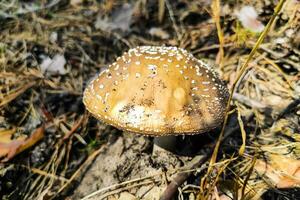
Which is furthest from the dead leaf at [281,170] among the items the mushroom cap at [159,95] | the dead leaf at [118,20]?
the dead leaf at [118,20]

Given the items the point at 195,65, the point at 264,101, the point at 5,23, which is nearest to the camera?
the point at 195,65

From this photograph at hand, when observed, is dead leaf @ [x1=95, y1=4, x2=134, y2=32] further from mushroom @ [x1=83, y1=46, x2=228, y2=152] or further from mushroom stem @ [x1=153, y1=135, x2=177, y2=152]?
mushroom stem @ [x1=153, y1=135, x2=177, y2=152]

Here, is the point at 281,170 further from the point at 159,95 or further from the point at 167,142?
the point at 159,95

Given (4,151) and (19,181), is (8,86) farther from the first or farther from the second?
(19,181)

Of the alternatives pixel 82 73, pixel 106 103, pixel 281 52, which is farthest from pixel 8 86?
pixel 281 52

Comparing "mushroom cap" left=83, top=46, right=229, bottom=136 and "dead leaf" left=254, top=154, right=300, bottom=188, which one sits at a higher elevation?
"mushroom cap" left=83, top=46, right=229, bottom=136

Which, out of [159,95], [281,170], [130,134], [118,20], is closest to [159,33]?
[118,20]

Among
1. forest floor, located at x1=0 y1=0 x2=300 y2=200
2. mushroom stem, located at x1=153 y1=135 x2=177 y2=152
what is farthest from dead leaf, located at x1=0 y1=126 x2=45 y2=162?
mushroom stem, located at x1=153 y1=135 x2=177 y2=152

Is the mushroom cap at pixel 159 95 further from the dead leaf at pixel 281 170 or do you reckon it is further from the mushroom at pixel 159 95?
the dead leaf at pixel 281 170
